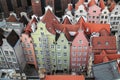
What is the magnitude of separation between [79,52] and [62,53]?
4469 millimetres

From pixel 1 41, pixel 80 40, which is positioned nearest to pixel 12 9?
pixel 1 41

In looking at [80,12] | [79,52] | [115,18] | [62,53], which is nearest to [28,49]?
[62,53]

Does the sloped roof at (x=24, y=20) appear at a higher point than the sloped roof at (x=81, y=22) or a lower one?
higher

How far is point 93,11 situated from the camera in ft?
218

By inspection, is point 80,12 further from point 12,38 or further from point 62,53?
point 12,38

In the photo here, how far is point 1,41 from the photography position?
184 feet

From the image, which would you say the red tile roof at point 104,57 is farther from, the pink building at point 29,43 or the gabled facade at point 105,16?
the gabled facade at point 105,16

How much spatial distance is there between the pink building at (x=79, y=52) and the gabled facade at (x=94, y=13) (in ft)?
48.1

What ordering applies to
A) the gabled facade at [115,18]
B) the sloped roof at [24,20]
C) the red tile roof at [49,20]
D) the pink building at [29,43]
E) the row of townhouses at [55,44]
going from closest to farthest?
the row of townhouses at [55,44] → the red tile roof at [49,20] → the pink building at [29,43] → the sloped roof at [24,20] → the gabled facade at [115,18]

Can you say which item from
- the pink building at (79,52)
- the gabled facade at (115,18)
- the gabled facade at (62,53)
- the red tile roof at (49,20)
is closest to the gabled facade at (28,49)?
the red tile roof at (49,20)

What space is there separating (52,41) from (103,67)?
51.3 ft

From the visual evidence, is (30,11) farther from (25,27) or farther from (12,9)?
(25,27)

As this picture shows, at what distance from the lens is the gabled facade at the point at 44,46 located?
177 ft

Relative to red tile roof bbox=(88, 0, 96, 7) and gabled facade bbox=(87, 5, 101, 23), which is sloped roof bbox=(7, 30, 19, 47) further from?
red tile roof bbox=(88, 0, 96, 7)
